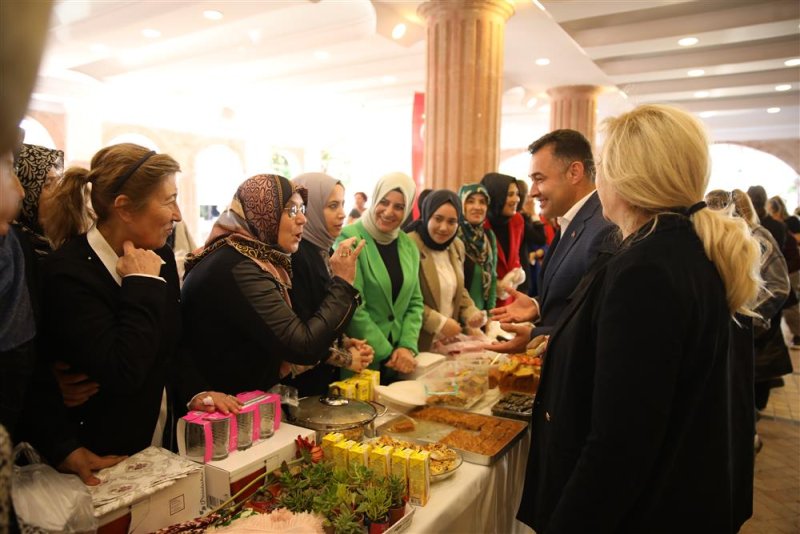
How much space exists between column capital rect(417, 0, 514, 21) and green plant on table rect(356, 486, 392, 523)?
5305 millimetres

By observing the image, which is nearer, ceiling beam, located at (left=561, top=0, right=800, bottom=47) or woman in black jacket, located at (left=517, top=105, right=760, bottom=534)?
woman in black jacket, located at (left=517, top=105, right=760, bottom=534)

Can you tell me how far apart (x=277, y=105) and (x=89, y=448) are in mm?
12832

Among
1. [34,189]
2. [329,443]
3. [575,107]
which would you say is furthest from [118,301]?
[575,107]

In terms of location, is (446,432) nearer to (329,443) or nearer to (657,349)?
(329,443)

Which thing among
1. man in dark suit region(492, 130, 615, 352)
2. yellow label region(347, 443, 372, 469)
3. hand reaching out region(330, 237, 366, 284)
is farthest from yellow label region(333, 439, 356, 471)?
man in dark suit region(492, 130, 615, 352)

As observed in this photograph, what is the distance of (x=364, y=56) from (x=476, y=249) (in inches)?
252

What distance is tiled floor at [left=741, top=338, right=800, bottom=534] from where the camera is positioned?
10.5ft

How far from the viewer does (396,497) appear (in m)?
1.32

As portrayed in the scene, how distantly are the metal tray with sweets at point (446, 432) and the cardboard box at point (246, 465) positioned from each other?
1.32ft

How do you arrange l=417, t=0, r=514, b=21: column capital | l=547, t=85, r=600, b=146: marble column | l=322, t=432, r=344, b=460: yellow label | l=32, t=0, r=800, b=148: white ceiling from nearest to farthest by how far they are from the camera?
l=322, t=432, r=344, b=460: yellow label
l=417, t=0, r=514, b=21: column capital
l=32, t=0, r=800, b=148: white ceiling
l=547, t=85, r=600, b=146: marble column

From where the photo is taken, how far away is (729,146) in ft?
55.7

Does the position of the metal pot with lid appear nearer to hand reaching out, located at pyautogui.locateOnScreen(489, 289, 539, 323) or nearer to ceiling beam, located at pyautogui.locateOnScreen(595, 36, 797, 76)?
hand reaching out, located at pyautogui.locateOnScreen(489, 289, 539, 323)

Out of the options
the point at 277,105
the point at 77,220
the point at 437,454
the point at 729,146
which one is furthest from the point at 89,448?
the point at 729,146

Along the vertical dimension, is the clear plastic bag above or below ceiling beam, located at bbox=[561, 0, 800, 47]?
below
